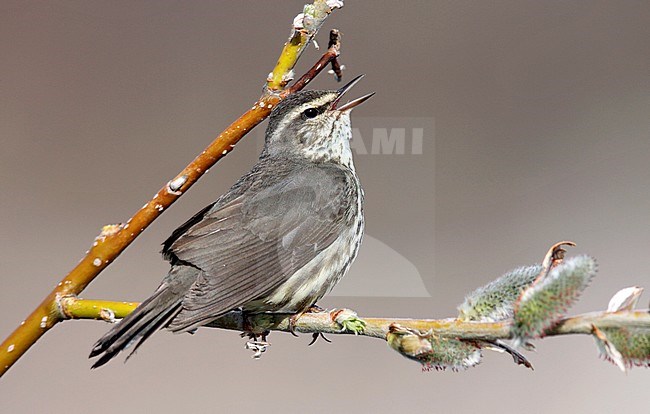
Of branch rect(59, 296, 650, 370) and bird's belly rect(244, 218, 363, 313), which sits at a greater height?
branch rect(59, 296, 650, 370)

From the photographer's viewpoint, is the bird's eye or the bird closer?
the bird

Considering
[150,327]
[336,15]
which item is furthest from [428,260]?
[150,327]

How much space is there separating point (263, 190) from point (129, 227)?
0.58 metres

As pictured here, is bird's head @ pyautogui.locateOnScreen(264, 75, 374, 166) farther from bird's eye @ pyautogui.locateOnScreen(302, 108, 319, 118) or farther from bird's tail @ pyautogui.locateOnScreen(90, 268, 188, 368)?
bird's tail @ pyautogui.locateOnScreen(90, 268, 188, 368)

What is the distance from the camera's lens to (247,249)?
5.07ft

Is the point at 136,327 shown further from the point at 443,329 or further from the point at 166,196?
the point at 443,329

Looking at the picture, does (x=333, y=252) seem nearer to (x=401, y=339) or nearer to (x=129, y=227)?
(x=129, y=227)

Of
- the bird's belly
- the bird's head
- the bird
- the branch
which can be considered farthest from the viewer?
the bird's head

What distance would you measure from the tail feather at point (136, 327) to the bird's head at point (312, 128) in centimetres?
70

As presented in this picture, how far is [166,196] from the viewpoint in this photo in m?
1.12

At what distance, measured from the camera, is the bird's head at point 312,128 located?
73.7 inches

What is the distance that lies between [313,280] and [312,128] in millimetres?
431

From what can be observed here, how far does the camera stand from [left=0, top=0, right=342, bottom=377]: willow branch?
109cm

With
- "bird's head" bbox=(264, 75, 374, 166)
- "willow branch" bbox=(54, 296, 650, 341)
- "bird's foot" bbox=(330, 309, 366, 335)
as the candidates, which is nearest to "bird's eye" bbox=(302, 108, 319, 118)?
"bird's head" bbox=(264, 75, 374, 166)
